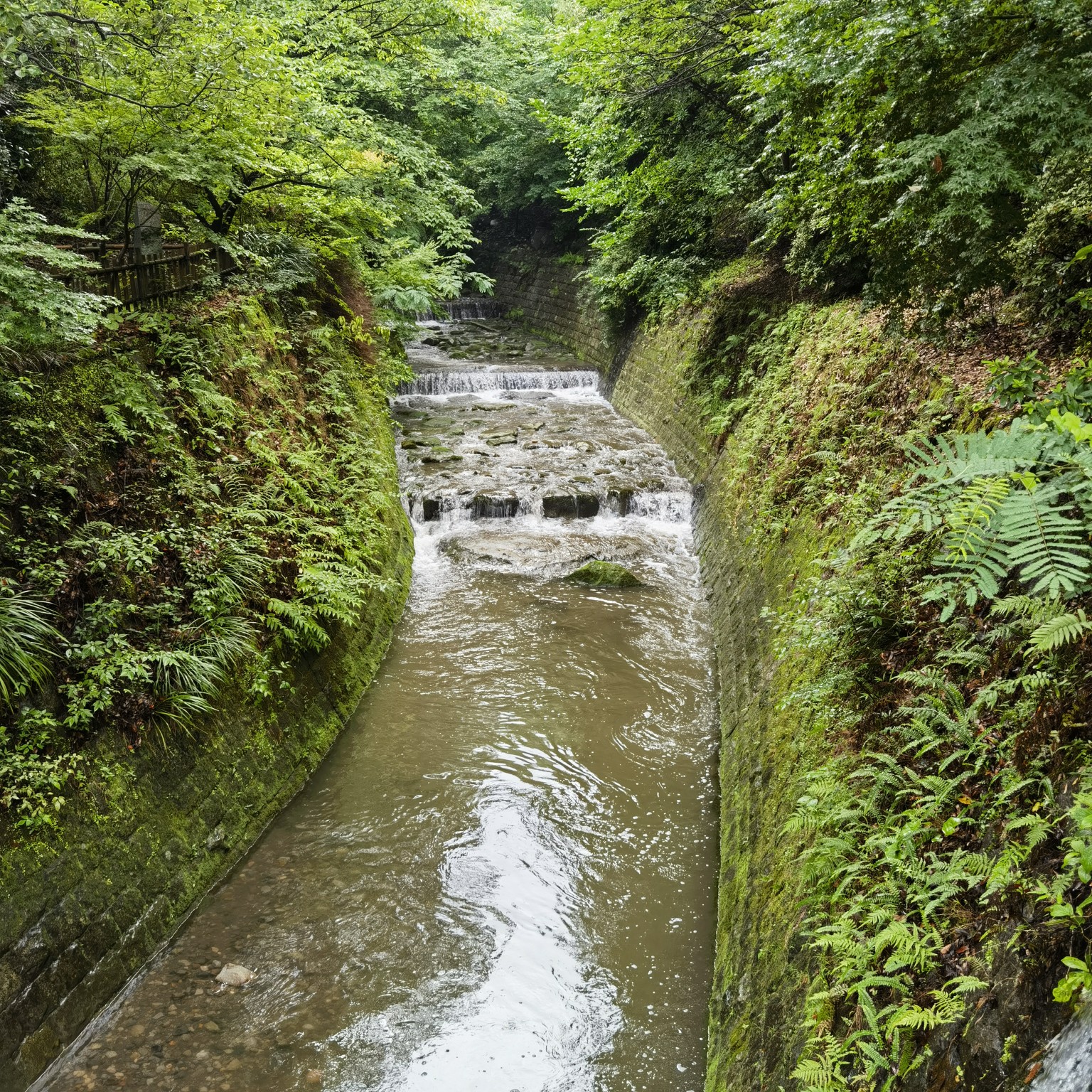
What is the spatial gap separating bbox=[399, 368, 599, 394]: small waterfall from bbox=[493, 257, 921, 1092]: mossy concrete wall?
6332 millimetres

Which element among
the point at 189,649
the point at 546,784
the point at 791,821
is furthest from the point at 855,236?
the point at 189,649

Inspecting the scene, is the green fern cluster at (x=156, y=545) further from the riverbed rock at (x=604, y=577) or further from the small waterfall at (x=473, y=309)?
the small waterfall at (x=473, y=309)

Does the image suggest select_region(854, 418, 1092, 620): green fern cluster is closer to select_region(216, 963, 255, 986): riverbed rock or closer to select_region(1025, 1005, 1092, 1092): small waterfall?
select_region(1025, 1005, 1092, 1092): small waterfall

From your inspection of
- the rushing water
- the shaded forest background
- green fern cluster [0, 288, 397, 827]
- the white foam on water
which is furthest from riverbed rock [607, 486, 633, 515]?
the white foam on water

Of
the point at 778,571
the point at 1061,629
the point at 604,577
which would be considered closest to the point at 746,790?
Answer: the point at 778,571

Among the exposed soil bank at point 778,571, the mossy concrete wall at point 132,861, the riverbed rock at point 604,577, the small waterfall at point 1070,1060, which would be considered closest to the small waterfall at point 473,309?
the exposed soil bank at point 778,571

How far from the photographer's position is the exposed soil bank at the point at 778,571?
8.09 feet

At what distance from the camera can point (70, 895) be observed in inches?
177

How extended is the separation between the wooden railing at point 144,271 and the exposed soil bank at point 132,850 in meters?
4.07

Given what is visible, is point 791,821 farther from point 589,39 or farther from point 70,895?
point 589,39

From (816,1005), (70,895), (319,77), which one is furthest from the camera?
(319,77)

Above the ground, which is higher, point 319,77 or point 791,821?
point 319,77

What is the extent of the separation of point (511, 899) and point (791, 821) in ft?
8.42

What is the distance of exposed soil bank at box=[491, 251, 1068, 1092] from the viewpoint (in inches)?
97.0
